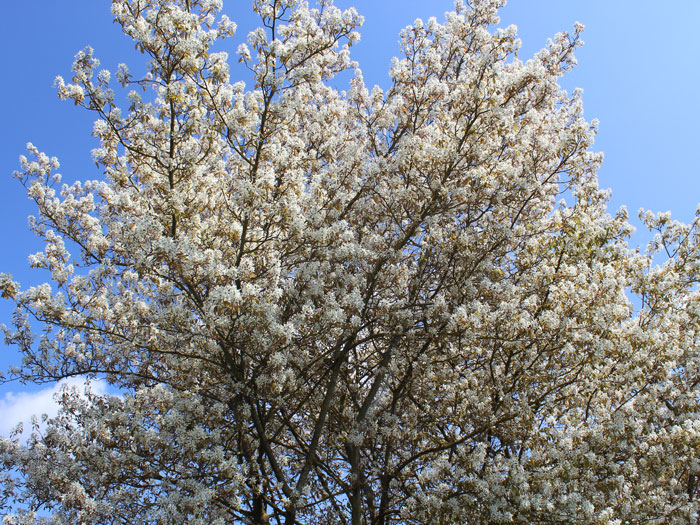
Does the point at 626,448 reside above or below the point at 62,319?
below

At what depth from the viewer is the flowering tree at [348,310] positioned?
8.45 meters

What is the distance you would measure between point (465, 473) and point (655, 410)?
3554mm

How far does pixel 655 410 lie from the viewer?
9.42 meters

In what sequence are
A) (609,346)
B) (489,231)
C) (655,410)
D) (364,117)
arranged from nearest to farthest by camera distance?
(609,346) < (655,410) < (489,231) < (364,117)

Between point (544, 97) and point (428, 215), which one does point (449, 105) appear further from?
point (428, 215)

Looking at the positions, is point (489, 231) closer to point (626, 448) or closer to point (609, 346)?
point (609, 346)

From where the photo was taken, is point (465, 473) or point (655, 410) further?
point (655, 410)

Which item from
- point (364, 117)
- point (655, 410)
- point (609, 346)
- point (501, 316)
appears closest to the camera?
point (609, 346)

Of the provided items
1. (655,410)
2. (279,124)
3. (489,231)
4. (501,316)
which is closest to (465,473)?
(501,316)

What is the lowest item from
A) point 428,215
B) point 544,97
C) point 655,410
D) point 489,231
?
point 655,410

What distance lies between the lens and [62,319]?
28.5 ft

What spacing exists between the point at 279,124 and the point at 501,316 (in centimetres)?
485

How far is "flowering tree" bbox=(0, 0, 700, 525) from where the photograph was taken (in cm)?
845

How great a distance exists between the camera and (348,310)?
9.20 meters
